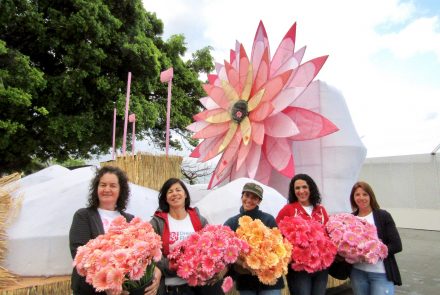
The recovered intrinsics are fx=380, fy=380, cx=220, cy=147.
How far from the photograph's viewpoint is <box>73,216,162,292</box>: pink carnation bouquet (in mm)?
1871

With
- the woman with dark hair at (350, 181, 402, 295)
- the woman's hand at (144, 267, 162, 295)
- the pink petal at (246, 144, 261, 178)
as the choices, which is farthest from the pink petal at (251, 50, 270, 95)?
the woman's hand at (144, 267, 162, 295)

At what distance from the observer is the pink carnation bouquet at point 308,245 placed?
8.75ft

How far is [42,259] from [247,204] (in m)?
1.80

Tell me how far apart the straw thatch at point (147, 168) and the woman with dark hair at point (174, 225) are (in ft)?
6.45

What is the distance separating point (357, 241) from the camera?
107 inches

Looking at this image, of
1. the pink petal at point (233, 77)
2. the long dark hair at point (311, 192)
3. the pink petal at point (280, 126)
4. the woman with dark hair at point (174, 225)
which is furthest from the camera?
the pink petal at point (233, 77)

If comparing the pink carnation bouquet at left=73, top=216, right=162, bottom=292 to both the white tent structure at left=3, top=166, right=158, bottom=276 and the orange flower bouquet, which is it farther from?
the white tent structure at left=3, top=166, right=158, bottom=276

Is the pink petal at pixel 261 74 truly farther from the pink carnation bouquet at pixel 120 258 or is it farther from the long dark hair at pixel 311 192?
the pink carnation bouquet at pixel 120 258

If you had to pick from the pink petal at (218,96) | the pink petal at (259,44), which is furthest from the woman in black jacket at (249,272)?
the pink petal at (218,96)

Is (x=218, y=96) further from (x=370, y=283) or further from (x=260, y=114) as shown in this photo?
(x=370, y=283)

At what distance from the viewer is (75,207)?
3496 mm

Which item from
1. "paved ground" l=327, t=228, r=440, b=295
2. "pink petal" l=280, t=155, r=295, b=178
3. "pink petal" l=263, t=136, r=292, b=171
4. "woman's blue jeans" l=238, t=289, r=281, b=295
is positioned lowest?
A: "paved ground" l=327, t=228, r=440, b=295

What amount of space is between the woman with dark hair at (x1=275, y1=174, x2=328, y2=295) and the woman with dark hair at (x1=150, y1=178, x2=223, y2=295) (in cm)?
62

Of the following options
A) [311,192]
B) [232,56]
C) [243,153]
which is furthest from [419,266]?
[232,56]
